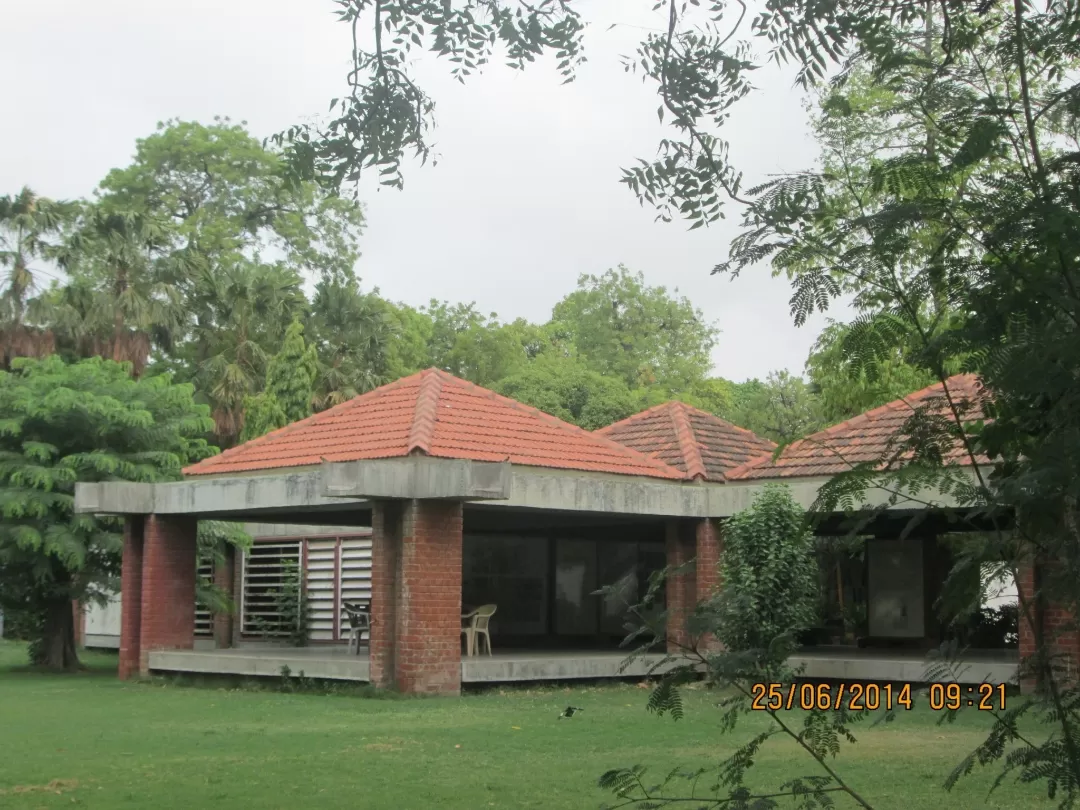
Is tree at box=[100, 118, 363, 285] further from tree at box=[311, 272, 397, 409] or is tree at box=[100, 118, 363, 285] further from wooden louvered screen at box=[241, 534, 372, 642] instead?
wooden louvered screen at box=[241, 534, 372, 642]

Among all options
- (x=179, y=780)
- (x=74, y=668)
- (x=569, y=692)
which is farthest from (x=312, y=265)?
(x=179, y=780)

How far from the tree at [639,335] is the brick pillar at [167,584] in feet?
112

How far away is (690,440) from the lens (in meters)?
21.7

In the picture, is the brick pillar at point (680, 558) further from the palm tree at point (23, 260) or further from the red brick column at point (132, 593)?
the palm tree at point (23, 260)

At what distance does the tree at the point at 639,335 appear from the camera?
2140 inches

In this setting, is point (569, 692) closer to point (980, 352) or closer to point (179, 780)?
point (179, 780)

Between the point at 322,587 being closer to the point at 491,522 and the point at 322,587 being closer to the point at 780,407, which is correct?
the point at 491,522

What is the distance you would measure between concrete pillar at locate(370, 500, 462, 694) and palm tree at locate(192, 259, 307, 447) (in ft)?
71.7

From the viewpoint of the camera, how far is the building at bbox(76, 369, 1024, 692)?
669 inches

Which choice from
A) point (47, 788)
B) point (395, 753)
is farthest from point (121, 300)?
point (47, 788)

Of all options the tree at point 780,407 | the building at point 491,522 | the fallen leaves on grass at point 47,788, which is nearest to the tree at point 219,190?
the tree at point 780,407

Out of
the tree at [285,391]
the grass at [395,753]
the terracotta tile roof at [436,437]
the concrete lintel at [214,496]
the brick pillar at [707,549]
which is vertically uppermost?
the tree at [285,391]

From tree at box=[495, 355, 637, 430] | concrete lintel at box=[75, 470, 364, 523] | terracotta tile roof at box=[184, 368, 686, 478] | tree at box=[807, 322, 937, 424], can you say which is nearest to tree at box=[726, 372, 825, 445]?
tree at box=[807, 322, 937, 424]

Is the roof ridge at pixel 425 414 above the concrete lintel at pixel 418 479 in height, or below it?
above
